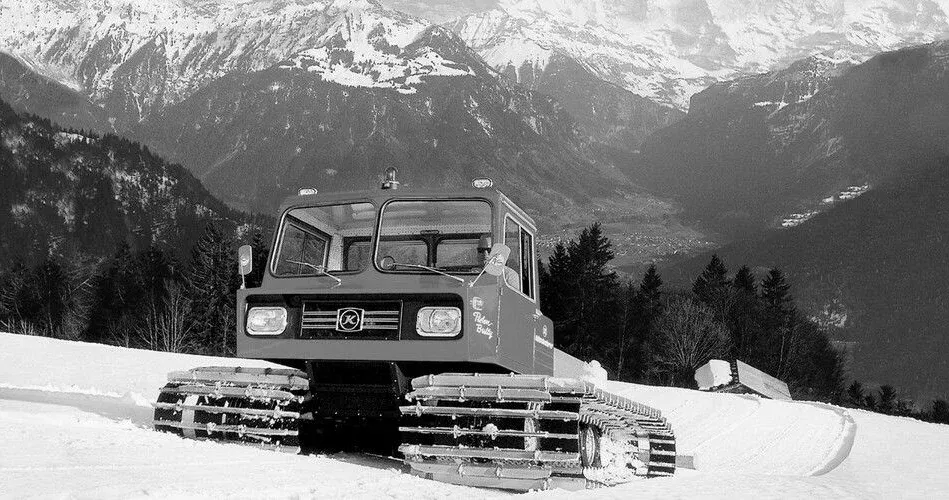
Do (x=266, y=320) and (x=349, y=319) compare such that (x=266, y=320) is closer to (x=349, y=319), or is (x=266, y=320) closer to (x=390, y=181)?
(x=349, y=319)

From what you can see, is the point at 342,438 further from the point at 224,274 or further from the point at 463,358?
the point at 224,274

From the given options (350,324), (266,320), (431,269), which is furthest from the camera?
(266,320)

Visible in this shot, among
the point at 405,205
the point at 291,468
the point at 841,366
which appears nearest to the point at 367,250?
the point at 405,205

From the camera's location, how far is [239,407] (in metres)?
9.88

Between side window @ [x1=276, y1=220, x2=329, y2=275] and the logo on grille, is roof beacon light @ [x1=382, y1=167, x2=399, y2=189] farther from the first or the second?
the logo on grille

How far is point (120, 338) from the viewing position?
8744 cm

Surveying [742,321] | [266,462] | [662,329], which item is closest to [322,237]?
[266,462]

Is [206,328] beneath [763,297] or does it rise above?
beneath

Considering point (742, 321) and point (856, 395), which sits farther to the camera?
point (856, 395)

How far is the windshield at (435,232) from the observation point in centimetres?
1049

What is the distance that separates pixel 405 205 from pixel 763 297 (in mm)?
116028

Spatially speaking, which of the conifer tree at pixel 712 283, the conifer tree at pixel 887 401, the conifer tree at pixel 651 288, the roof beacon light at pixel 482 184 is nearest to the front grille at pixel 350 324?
the roof beacon light at pixel 482 184

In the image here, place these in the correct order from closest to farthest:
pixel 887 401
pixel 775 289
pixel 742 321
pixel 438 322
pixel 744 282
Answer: pixel 438 322
pixel 742 321
pixel 744 282
pixel 887 401
pixel 775 289

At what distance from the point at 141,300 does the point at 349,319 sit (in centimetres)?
8829
